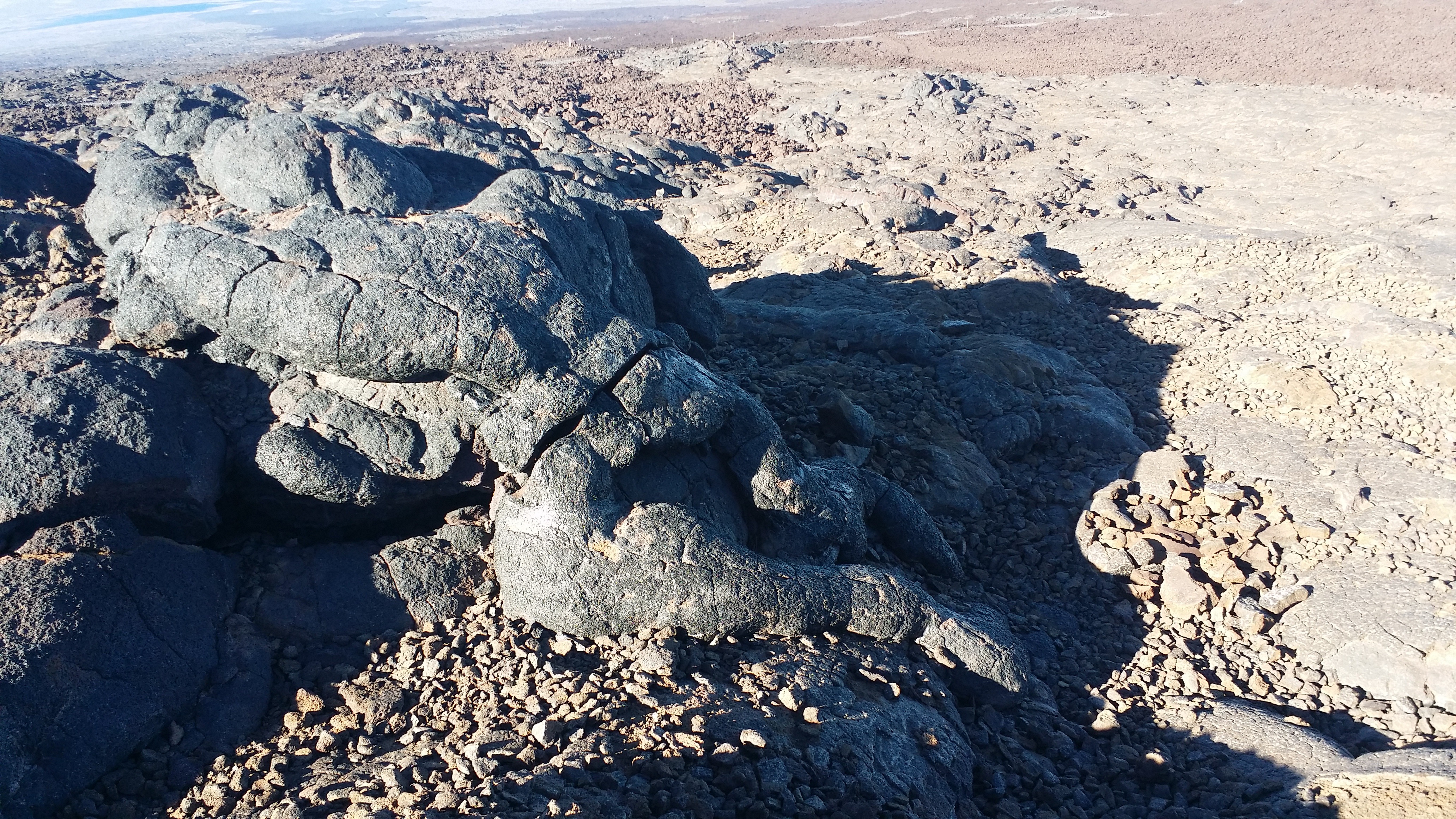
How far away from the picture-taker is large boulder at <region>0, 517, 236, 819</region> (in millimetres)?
3092

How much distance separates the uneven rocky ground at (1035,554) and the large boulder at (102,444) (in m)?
0.39

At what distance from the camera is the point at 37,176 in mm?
7602

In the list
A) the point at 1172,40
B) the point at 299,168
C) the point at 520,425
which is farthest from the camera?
the point at 1172,40

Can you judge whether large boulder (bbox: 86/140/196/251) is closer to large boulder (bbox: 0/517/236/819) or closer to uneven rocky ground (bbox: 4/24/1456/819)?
uneven rocky ground (bbox: 4/24/1456/819)

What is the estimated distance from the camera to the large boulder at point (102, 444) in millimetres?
3643

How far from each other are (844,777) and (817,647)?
0.79 metres

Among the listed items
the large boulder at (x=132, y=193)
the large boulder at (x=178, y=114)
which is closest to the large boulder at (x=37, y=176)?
the large boulder at (x=178, y=114)

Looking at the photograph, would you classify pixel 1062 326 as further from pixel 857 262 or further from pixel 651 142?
pixel 651 142

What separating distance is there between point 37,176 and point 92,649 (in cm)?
637

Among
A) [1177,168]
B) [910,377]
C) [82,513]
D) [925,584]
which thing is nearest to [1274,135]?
[1177,168]

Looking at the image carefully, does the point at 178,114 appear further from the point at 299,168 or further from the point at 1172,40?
the point at 1172,40

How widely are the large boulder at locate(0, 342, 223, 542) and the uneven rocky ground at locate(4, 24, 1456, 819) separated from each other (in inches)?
15.5

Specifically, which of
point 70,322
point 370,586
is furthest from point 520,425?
point 70,322

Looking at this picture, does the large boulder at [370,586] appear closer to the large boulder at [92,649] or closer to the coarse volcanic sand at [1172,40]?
the large boulder at [92,649]
